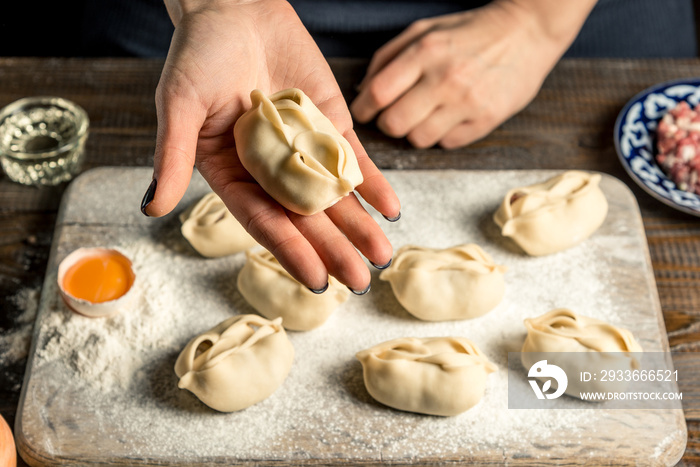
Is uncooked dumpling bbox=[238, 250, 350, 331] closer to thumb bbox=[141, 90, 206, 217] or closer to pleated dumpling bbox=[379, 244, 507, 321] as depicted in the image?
pleated dumpling bbox=[379, 244, 507, 321]

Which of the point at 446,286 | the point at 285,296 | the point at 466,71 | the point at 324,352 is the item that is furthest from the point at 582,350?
the point at 466,71

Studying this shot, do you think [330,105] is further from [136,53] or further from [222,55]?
[136,53]

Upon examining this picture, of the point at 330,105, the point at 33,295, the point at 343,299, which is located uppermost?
the point at 330,105

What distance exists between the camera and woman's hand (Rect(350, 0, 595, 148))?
2.42 metres

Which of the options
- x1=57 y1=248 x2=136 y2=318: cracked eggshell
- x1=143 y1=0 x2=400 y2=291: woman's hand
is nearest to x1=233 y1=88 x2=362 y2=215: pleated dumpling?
x1=143 y1=0 x2=400 y2=291: woman's hand

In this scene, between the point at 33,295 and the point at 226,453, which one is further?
the point at 33,295

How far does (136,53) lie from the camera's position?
106 inches

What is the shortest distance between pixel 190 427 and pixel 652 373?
1.28 m

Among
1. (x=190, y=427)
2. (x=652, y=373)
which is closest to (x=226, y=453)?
(x=190, y=427)

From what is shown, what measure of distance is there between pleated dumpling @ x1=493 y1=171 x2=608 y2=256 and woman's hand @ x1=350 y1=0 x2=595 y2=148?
0.39 meters

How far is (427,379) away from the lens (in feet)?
5.86

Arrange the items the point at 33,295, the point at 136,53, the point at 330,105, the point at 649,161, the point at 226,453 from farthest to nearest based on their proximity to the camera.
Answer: the point at 136,53 < the point at 649,161 < the point at 33,295 < the point at 330,105 < the point at 226,453

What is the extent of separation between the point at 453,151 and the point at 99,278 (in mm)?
1288

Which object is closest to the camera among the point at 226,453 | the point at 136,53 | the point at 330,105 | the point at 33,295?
the point at 226,453
